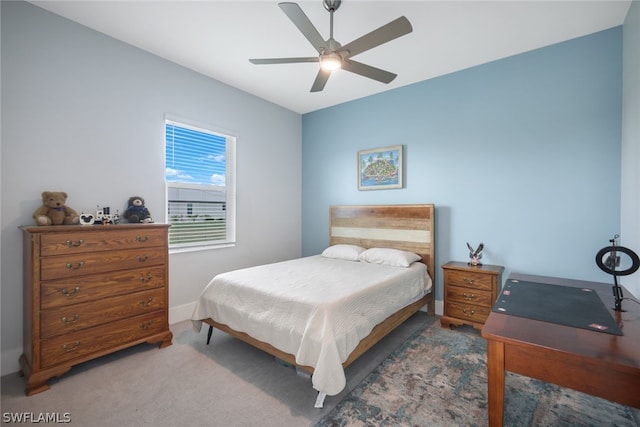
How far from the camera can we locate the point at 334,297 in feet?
6.55

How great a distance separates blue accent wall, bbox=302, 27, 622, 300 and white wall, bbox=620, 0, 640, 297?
0.43ft

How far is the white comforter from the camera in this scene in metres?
1.78

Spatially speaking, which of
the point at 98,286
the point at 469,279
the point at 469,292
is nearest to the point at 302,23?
the point at 98,286

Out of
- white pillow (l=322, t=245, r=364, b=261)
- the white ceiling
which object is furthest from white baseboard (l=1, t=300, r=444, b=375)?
the white ceiling

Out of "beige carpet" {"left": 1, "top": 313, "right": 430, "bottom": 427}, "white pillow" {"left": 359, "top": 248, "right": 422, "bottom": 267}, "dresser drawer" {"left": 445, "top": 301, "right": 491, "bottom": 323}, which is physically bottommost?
"beige carpet" {"left": 1, "top": 313, "right": 430, "bottom": 427}

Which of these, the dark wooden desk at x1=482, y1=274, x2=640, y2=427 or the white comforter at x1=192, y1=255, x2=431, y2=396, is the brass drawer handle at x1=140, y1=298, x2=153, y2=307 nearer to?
the white comforter at x1=192, y1=255, x2=431, y2=396

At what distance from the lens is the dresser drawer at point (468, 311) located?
9.29 ft

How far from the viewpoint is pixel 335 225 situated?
4266 mm

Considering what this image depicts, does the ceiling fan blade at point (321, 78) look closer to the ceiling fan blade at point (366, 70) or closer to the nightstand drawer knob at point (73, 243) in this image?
the ceiling fan blade at point (366, 70)

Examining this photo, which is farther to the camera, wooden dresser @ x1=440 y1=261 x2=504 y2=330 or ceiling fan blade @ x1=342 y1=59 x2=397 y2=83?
wooden dresser @ x1=440 y1=261 x2=504 y2=330

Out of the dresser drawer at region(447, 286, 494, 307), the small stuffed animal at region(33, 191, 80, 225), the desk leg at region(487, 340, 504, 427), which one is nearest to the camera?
the desk leg at region(487, 340, 504, 427)

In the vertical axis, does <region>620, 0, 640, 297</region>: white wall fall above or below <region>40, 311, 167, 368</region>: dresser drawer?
above

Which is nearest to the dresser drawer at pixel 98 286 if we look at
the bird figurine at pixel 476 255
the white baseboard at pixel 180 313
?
the white baseboard at pixel 180 313

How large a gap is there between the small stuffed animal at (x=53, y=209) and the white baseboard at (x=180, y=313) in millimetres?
1415
